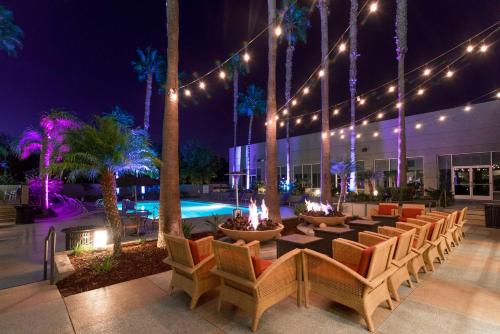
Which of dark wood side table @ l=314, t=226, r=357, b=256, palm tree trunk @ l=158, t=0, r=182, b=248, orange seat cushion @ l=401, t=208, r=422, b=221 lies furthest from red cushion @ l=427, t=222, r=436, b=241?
palm tree trunk @ l=158, t=0, r=182, b=248

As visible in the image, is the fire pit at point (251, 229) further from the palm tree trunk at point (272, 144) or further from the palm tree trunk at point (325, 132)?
the palm tree trunk at point (325, 132)

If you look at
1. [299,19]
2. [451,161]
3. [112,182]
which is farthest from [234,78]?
[112,182]

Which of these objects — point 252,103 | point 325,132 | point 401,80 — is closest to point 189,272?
point 325,132

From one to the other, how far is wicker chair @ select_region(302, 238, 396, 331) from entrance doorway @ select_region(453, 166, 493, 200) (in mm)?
16874

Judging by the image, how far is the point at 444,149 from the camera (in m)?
16.9

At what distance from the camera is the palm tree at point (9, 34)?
58.4ft

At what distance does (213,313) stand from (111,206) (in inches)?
131

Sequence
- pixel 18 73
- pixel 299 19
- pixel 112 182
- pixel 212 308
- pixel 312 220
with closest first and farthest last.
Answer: pixel 212 308, pixel 112 182, pixel 312 220, pixel 299 19, pixel 18 73

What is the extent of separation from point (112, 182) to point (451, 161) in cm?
1862

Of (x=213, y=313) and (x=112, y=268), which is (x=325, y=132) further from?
(x=213, y=313)

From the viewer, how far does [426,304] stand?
3371mm

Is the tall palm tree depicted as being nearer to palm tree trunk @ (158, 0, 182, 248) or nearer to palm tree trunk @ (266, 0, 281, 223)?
palm tree trunk @ (266, 0, 281, 223)

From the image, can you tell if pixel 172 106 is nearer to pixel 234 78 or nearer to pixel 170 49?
pixel 170 49

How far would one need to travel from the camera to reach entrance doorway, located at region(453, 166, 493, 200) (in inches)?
618
